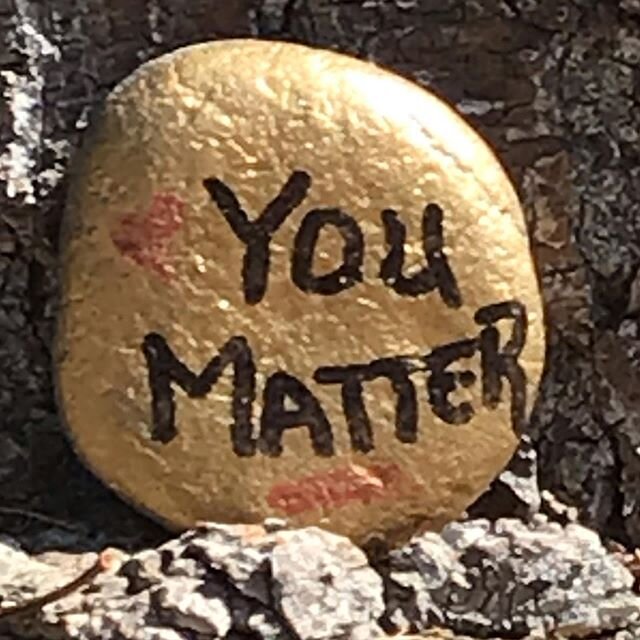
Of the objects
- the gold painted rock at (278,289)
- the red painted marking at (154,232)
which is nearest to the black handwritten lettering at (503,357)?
the gold painted rock at (278,289)

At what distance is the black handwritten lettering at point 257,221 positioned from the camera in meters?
0.95

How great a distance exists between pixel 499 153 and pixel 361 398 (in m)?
0.14

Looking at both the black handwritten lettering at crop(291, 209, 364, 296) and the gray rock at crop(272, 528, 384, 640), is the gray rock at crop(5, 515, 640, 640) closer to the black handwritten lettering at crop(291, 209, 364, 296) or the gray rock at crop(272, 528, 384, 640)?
the gray rock at crop(272, 528, 384, 640)

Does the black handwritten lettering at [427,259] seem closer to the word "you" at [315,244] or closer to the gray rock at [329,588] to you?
the word "you" at [315,244]

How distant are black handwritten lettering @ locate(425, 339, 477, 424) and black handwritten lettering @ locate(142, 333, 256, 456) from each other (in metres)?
0.08

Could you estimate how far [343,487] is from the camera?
96cm

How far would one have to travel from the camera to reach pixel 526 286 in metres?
0.97

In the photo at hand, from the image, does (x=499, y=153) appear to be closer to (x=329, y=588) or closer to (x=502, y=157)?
(x=502, y=157)

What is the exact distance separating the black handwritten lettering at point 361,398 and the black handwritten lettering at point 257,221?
5 cm

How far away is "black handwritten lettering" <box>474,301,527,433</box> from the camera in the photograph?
97 centimetres

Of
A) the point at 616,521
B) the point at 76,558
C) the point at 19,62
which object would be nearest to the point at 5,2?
the point at 19,62

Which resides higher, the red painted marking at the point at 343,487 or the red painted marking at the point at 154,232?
the red painted marking at the point at 154,232

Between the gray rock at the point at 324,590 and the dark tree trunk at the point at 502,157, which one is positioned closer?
the gray rock at the point at 324,590

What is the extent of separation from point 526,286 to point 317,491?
0.13m
